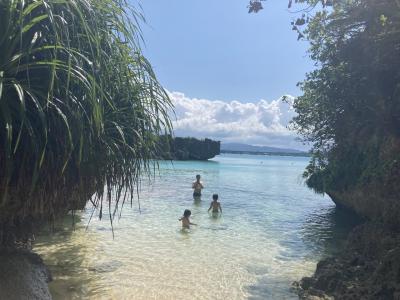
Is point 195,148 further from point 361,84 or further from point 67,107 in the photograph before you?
point 67,107

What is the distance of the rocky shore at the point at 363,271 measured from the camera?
627cm

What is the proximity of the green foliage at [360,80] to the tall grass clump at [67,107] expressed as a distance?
3.63 m

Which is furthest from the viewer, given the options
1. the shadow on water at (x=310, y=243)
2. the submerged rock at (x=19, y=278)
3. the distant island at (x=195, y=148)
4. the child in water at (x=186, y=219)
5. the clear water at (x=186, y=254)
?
the distant island at (x=195, y=148)

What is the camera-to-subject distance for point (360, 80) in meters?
10.9

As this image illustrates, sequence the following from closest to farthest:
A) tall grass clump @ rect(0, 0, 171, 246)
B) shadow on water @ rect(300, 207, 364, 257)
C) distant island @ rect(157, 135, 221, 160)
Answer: tall grass clump @ rect(0, 0, 171, 246)
shadow on water @ rect(300, 207, 364, 257)
distant island @ rect(157, 135, 221, 160)

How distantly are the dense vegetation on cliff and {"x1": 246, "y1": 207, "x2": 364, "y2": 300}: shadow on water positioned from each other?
1.96 meters

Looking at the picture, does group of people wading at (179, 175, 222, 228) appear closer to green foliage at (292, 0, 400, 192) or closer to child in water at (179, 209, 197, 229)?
child in water at (179, 209, 197, 229)

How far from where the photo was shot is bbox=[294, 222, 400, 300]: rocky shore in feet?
20.6

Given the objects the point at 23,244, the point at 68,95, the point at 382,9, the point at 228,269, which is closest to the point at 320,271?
the point at 228,269

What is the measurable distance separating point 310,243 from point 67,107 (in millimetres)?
10398

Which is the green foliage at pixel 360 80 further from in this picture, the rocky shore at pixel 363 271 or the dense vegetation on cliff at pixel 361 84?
the rocky shore at pixel 363 271

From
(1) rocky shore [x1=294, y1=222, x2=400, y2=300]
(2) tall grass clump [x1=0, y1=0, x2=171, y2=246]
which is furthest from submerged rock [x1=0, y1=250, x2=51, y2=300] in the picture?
(1) rocky shore [x1=294, y1=222, x2=400, y2=300]

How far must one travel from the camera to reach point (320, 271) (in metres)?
8.13

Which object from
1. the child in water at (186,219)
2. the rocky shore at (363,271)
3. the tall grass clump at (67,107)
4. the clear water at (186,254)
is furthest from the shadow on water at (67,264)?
the rocky shore at (363,271)
